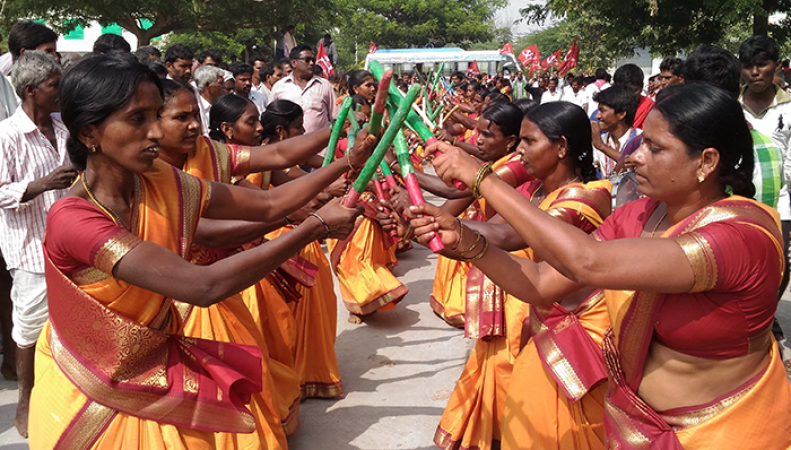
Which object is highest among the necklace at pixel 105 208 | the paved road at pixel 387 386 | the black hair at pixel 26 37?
the necklace at pixel 105 208


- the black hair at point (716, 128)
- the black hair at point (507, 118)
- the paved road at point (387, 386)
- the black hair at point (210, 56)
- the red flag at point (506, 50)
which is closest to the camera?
the black hair at point (716, 128)

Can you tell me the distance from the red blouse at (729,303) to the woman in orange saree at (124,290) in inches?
48.7

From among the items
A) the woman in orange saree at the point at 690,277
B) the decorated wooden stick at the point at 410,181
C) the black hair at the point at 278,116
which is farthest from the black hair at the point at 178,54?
the woman in orange saree at the point at 690,277

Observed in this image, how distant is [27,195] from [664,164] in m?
3.32

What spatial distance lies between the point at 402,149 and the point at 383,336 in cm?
343

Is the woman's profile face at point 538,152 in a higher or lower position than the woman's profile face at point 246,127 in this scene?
higher

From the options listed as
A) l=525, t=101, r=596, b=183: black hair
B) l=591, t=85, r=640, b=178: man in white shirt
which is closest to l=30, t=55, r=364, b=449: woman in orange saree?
l=525, t=101, r=596, b=183: black hair

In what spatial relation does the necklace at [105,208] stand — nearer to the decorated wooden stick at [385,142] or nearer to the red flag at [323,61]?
the decorated wooden stick at [385,142]

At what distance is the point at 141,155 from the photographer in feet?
7.00

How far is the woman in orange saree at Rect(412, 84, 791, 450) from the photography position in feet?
5.98

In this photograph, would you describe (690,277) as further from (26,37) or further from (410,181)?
(26,37)

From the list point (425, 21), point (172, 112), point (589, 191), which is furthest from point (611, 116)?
point (425, 21)

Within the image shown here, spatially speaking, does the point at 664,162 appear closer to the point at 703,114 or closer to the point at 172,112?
the point at 703,114

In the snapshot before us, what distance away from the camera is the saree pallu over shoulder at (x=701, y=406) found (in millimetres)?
1896
